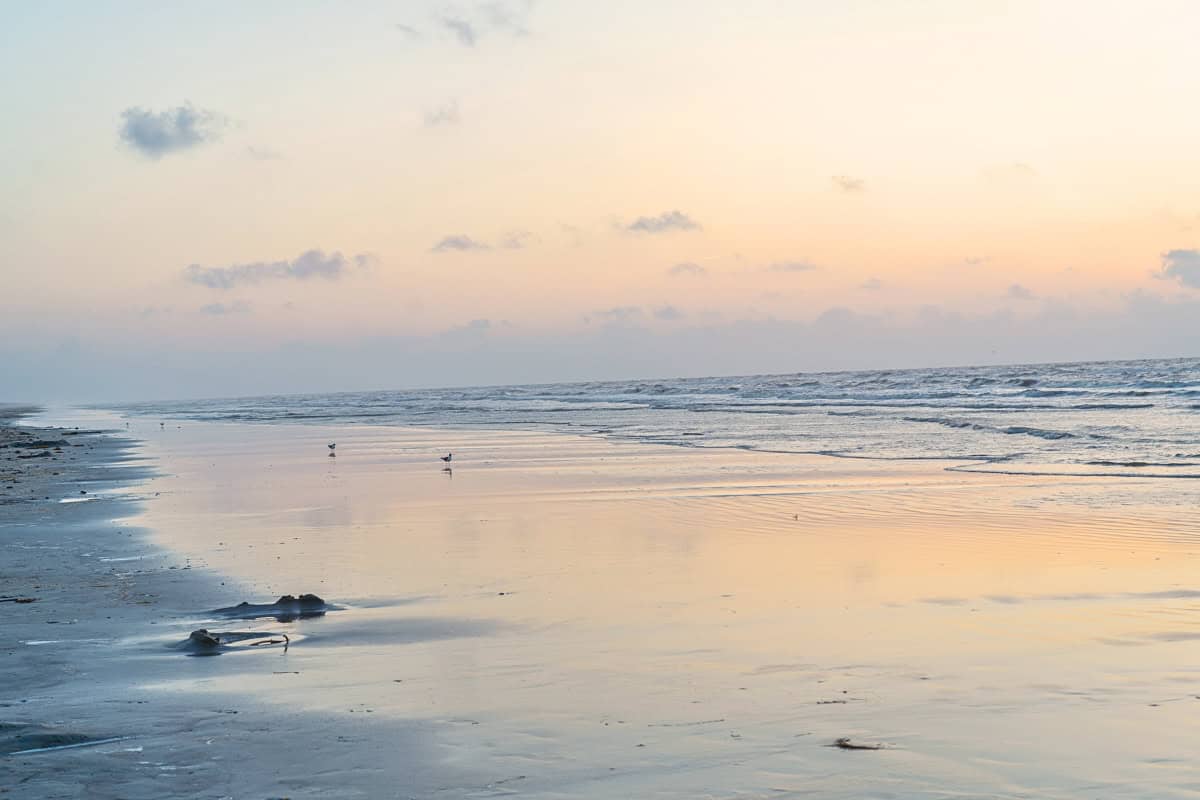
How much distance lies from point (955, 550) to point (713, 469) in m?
→ 8.60

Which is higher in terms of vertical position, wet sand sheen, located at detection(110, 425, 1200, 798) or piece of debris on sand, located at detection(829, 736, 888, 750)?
piece of debris on sand, located at detection(829, 736, 888, 750)

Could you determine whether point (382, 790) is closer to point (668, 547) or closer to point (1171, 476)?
point (668, 547)

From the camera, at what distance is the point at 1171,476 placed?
50.0ft

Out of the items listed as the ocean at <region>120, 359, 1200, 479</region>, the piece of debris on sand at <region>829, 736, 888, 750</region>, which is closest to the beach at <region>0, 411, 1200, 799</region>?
the piece of debris on sand at <region>829, 736, 888, 750</region>

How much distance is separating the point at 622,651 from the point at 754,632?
2.67 ft

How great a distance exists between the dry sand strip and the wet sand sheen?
0.21 meters

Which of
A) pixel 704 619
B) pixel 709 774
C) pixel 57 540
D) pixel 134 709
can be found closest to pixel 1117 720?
pixel 709 774

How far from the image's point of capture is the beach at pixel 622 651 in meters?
4.23

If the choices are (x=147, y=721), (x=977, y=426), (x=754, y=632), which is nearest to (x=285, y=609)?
(x=147, y=721)

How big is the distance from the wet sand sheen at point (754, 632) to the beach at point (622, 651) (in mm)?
27

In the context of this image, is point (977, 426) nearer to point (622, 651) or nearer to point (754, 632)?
point (754, 632)

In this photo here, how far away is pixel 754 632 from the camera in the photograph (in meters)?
6.39

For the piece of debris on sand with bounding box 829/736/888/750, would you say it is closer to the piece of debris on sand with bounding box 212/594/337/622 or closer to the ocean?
the piece of debris on sand with bounding box 212/594/337/622

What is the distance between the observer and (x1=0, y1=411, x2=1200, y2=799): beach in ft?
13.9
